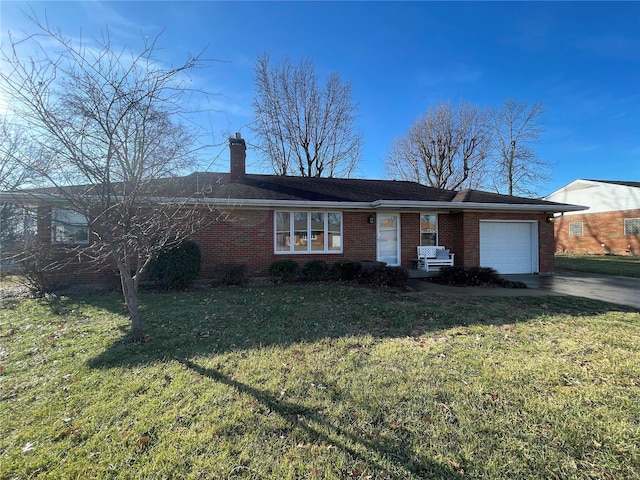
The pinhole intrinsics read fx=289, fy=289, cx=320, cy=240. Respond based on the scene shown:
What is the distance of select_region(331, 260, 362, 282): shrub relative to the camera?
9875 mm

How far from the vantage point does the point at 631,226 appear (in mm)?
20234

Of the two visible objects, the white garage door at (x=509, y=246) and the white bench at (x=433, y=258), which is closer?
the white bench at (x=433, y=258)

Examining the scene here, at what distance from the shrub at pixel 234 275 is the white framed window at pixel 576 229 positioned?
1073 inches

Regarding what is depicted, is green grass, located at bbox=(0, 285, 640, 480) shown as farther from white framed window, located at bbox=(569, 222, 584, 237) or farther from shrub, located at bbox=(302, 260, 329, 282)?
white framed window, located at bbox=(569, 222, 584, 237)

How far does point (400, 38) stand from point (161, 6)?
27.3 feet

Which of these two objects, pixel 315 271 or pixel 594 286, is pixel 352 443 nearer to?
pixel 315 271

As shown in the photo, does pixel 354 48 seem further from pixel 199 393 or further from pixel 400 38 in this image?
pixel 199 393

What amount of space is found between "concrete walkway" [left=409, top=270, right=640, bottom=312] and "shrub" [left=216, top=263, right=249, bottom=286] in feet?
17.8

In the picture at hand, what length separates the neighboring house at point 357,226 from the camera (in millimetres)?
10180

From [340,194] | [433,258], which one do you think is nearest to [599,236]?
[433,258]

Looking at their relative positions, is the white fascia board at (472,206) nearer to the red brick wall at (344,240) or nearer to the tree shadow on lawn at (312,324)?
the red brick wall at (344,240)

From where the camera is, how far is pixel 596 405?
290cm

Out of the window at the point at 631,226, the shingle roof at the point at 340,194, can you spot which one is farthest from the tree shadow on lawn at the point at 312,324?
the window at the point at 631,226

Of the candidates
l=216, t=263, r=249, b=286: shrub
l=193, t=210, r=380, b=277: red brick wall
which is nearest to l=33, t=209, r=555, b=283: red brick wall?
l=193, t=210, r=380, b=277: red brick wall
